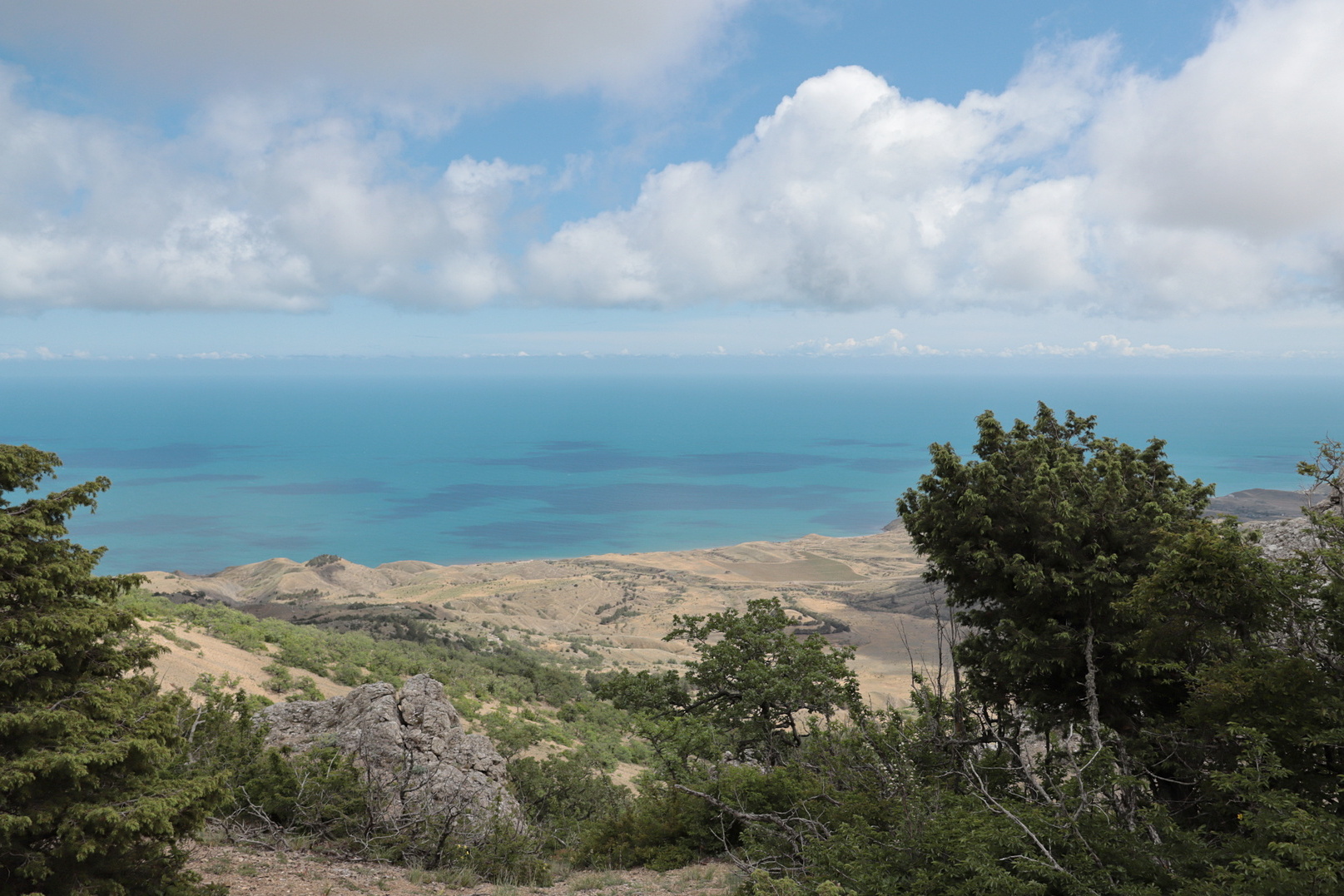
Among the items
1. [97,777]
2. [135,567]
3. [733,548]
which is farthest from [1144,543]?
[135,567]

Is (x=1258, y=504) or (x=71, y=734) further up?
(x=71, y=734)

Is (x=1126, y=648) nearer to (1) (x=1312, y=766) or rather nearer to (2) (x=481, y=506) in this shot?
(1) (x=1312, y=766)

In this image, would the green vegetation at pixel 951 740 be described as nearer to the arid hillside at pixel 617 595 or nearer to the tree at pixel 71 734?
the tree at pixel 71 734

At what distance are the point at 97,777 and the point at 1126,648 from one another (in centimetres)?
1039

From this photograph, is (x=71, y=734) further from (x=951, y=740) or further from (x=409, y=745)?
(x=951, y=740)

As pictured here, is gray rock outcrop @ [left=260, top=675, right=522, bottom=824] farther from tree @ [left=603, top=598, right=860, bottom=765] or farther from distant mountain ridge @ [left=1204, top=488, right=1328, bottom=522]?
distant mountain ridge @ [left=1204, top=488, right=1328, bottom=522]

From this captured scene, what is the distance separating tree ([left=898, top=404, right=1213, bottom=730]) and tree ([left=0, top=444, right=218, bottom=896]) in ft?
28.9

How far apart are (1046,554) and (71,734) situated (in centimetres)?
1022

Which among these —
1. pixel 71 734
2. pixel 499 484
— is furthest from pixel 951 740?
pixel 499 484

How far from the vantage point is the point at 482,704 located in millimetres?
17719

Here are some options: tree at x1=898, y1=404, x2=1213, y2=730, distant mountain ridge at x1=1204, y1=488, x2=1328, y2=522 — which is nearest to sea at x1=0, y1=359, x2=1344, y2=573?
distant mountain ridge at x1=1204, y1=488, x2=1328, y2=522

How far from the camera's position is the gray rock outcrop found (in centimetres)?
996

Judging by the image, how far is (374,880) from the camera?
7707mm

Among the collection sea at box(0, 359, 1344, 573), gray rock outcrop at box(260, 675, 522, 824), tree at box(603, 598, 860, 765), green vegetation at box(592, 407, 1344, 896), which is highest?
green vegetation at box(592, 407, 1344, 896)
